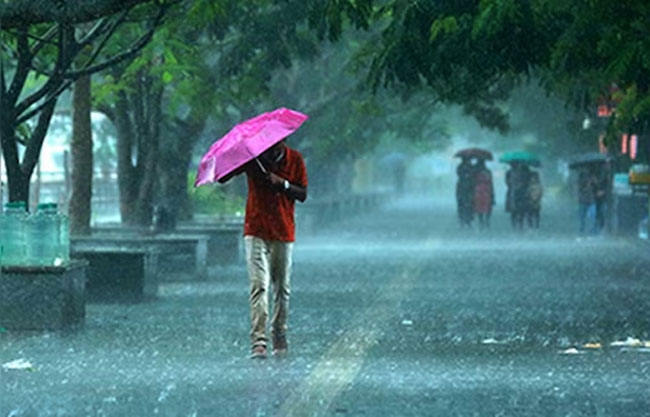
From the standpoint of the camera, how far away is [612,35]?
20328 millimetres

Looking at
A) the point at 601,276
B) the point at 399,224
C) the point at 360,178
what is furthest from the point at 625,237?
the point at 360,178

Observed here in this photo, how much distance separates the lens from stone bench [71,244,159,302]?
73.8 feet

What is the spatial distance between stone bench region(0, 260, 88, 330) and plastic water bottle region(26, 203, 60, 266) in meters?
0.15

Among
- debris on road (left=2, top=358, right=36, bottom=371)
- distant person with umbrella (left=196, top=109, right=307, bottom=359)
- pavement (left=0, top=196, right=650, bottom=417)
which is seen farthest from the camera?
distant person with umbrella (left=196, top=109, right=307, bottom=359)

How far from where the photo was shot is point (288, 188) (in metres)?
15.0

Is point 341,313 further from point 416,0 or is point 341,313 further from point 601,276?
point 601,276

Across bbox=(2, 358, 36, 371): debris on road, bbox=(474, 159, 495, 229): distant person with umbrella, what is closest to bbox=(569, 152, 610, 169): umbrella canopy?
bbox=(474, 159, 495, 229): distant person with umbrella

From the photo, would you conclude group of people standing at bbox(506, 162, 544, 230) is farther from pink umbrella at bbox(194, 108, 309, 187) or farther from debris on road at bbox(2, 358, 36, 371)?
debris on road at bbox(2, 358, 36, 371)

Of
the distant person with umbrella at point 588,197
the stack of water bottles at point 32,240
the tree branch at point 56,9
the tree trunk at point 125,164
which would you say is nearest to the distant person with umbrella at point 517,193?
the distant person with umbrella at point 588,197

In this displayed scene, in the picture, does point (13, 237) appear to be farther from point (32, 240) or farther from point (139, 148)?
point (139, 148)

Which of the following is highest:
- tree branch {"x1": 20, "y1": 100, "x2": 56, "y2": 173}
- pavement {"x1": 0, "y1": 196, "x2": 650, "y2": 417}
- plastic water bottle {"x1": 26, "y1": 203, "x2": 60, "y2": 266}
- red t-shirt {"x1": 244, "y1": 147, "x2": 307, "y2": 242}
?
tree branch {"x1": 20, "y1": 100, "x2": 56, "y2": 173}

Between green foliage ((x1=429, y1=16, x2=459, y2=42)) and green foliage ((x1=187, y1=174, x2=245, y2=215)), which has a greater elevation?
green foliage ((x1=429, y1=16, x2=459, y2=42))

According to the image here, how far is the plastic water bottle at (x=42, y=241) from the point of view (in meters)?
18.0

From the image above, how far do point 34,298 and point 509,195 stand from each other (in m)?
33.7
